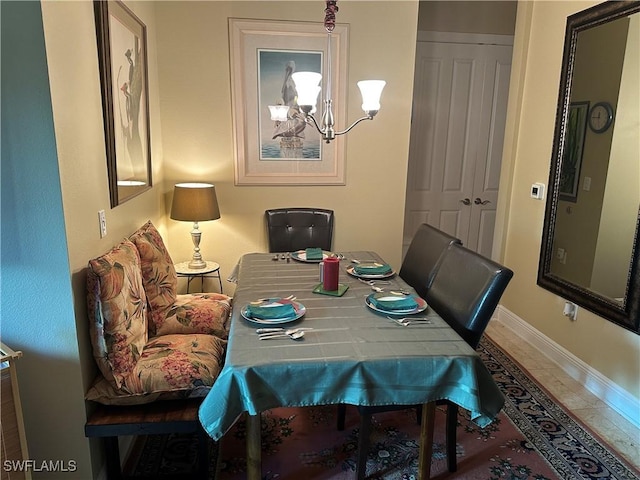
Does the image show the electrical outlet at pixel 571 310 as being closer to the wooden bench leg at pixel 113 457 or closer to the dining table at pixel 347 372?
the dining table at pixel 347 372

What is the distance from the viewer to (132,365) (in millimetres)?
1818

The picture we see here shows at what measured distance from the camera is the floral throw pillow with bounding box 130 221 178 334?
227 centimetres

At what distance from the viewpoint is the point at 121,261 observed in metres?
1.89

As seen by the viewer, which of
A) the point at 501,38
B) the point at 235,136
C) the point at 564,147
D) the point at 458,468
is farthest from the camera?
the point at 501,38

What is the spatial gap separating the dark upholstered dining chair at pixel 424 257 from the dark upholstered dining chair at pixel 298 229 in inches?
32.9

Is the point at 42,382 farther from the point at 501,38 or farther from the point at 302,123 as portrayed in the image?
the point at 501,38

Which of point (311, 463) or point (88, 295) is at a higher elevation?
point (88, 295)

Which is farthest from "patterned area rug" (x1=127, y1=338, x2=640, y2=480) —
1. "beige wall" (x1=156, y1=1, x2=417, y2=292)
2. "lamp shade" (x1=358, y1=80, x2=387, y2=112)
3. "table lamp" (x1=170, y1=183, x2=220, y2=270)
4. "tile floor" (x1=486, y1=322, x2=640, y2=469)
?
"lamp shade" (x1=358, y1=80, x2=387, y2=112)

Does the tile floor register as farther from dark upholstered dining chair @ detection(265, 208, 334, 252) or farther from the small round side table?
the small round side table

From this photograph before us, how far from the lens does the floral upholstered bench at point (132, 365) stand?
5.67 ft

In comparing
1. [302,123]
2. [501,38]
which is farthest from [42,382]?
[501,38]

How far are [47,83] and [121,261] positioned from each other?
0.74 meters

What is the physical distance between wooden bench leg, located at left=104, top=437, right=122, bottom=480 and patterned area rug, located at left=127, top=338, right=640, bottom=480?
0.13 m

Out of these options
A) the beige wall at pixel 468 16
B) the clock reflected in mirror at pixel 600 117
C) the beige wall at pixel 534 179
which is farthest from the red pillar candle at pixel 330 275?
the beige wall at pixel 468 16
